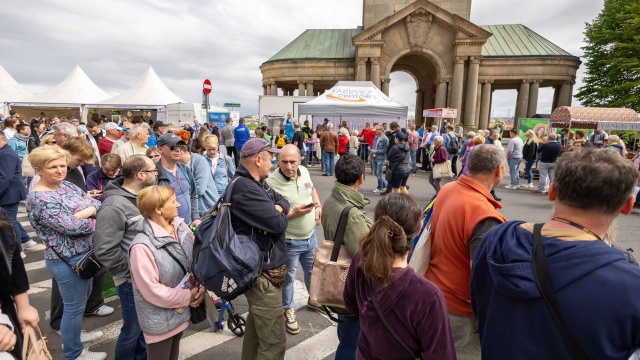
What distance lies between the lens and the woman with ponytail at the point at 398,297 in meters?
1.56

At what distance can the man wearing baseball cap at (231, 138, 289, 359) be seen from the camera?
7.64 feet

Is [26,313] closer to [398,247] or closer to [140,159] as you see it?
[140,159]

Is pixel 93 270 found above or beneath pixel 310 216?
beneath

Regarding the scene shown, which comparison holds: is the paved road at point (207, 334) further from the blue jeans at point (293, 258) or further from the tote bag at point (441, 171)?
the tote bag at point (441, 171)

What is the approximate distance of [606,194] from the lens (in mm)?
1182

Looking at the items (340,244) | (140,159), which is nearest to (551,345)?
(340,244)

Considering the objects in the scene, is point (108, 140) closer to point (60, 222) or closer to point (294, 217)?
point (60, 222)

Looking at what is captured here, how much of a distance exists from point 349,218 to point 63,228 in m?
2.34

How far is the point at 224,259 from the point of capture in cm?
218

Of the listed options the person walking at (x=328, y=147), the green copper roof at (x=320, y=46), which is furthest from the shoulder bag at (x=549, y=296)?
the green copper roof at (x=320, y=46)

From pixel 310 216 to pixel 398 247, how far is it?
1.98 meters

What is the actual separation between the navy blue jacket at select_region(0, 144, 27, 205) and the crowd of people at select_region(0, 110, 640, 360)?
7.50 ft

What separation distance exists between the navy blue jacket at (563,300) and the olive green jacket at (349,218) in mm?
1151

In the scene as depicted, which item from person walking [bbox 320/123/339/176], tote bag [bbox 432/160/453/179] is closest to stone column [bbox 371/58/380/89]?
person walking [bbox 320/123/339/176]
